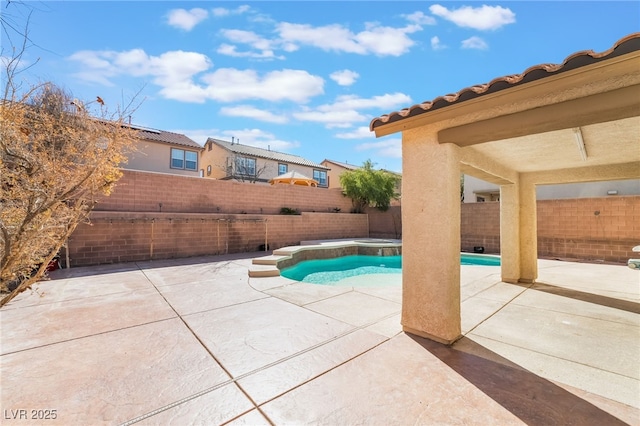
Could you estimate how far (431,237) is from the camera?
332 centimetres

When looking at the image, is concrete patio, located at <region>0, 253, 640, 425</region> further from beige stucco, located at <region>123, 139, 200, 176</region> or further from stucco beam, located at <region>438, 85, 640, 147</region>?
beige stucco, located at <region>123, 139, 200, 176</region>

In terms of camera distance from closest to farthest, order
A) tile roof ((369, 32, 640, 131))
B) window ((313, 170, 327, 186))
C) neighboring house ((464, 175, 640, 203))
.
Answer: tile roof ((369, 32, 640, 131)), neighboring house ((464, 175, 640, 203)), window ((313, 170, 327, 186))

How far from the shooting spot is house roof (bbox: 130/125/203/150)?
1831 centimetres

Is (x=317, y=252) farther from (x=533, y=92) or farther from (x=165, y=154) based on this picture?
(x=165, y=154)

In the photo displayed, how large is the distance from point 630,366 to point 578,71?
2916 millimetres

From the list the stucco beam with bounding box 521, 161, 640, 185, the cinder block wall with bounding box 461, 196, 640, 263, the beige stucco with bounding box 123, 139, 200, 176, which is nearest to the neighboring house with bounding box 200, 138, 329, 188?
the beige stucco with bounding box 123, 139, 200, 176

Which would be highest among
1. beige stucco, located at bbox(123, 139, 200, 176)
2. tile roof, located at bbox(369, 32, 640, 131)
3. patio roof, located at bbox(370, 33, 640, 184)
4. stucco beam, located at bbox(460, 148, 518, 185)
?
beige stucco, located at bbox(123, 139, 200, 176)

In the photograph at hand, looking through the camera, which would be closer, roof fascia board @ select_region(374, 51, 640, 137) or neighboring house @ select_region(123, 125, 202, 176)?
roof fascia board @ select_region(374, 51, 640, 137)

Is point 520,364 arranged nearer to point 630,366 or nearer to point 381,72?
point 630,366

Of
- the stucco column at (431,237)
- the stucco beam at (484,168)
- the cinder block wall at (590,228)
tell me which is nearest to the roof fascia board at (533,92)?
the stucco column at (431,237)

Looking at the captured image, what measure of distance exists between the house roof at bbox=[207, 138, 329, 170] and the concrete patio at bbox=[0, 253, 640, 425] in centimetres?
2009

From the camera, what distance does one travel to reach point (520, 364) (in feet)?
9.04

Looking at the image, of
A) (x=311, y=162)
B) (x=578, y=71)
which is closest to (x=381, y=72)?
(x=578, y=71)

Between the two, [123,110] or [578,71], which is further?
[123,110]
